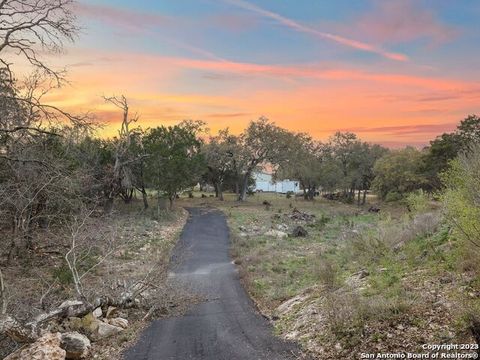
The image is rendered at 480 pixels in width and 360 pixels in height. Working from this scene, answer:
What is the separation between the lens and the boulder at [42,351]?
9422 mm

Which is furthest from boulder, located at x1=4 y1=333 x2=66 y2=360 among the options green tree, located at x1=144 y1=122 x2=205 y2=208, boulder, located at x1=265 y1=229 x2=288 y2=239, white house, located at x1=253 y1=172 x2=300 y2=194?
white house, located at x1=253 y1=172 x2=300 y2=194

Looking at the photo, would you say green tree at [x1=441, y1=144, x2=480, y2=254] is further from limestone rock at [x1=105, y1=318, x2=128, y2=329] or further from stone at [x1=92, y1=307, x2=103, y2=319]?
stone at [x1=92, y1=307, x2=103, y2=319]

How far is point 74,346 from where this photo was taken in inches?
409

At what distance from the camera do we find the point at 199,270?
20.4 m

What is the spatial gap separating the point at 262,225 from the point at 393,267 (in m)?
22.7

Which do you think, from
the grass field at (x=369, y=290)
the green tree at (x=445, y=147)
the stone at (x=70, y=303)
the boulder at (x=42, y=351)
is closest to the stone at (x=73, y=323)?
the stone at (x=70, y=303)

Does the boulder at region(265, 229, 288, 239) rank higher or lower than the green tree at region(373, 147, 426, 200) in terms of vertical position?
lower

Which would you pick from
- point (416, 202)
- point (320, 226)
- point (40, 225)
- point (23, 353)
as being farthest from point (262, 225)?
point (23, 353)

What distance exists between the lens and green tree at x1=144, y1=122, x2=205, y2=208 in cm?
4216

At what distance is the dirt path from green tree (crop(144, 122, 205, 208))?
73.8 ft

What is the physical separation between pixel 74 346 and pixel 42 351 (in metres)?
0.96

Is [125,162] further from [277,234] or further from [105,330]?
[105,330]

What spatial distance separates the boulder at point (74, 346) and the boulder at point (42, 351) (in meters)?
0.42

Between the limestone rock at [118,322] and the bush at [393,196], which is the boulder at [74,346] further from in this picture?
the bush at [393,196]
